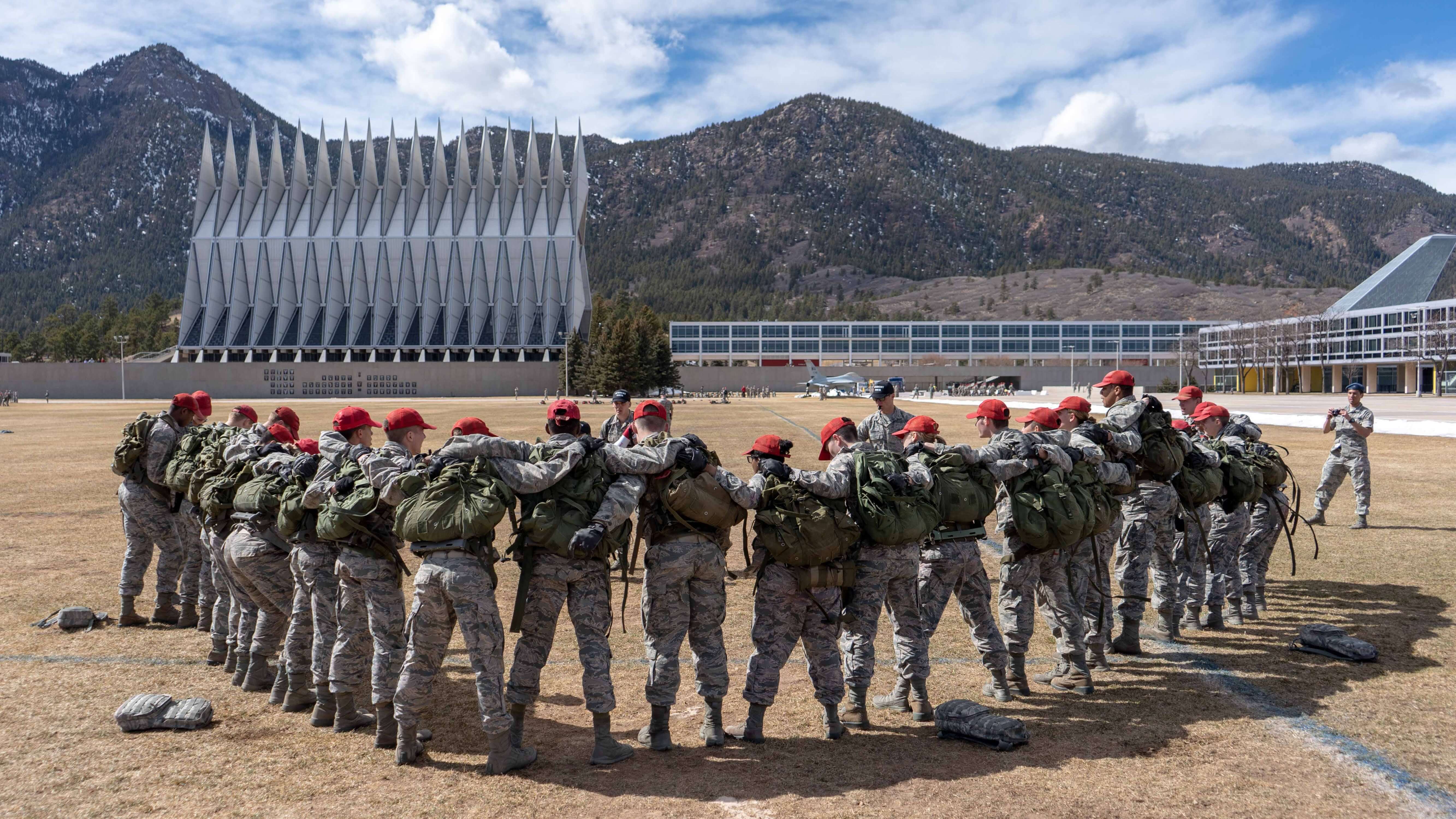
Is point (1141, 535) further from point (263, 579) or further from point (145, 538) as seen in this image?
point (145, 538)

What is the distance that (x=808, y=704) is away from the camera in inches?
239

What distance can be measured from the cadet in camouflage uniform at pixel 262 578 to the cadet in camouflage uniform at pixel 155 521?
2215 millimetres

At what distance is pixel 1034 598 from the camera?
20.9ft

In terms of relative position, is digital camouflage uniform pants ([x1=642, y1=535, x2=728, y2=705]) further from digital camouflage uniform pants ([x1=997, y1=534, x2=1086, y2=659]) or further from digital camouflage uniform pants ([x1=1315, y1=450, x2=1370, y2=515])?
digital camouflage uniform pants ([x1=1315, y1=450, x2=1370, y2=515])

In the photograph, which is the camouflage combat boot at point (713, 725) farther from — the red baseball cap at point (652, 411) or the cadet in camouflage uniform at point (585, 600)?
the red baseball cap at point (652, 411)

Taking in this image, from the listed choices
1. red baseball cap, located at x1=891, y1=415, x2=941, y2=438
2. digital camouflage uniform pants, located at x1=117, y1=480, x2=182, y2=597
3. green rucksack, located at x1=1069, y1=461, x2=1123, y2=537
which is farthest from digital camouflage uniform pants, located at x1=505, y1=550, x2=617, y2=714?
digital camouflage uniform pants, located at x1=117, y1=480, x2=182, y2=597

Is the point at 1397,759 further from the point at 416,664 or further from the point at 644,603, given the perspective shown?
the point at 416,664

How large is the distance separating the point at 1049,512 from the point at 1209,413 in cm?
372

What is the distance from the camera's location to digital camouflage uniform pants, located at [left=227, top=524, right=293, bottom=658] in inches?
234

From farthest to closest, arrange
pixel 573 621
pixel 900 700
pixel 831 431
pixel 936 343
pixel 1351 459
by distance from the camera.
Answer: pixel 936 343
pixel 1351 459
pixel 831 431
pixel 900 700
pixel 573 621

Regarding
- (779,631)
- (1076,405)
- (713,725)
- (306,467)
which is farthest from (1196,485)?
(306,467)

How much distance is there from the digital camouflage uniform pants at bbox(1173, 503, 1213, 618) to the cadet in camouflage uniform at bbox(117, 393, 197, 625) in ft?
30.4

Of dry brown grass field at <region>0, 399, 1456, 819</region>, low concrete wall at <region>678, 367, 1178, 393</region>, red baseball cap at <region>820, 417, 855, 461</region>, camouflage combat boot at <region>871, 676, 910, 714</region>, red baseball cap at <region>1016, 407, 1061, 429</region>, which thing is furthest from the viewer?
low concrete wall at <region>678, 367, 1178, 393</region>

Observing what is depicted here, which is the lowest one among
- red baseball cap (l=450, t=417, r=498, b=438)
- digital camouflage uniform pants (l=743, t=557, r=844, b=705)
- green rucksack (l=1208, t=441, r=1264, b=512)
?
digital camouflage uniform pants (l=743, t=557, r=844, b=705)
